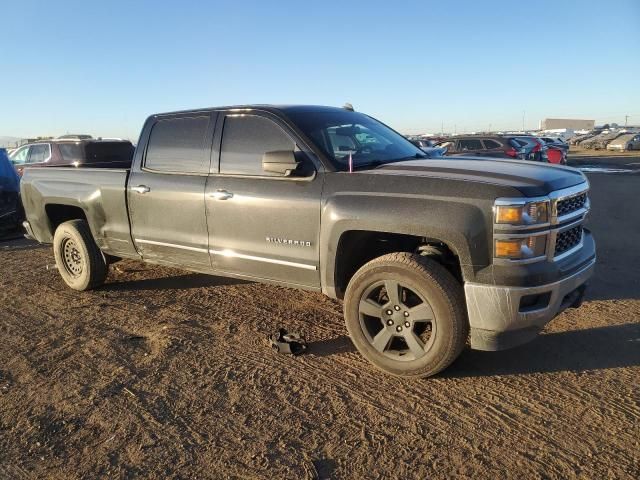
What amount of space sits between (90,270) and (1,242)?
4799 millimetres

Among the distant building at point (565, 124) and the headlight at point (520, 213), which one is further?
the distant building at point (565, 124)

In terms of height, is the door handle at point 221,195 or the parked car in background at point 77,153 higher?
the parked car in background at point 77,153

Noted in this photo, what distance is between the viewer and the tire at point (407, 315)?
3203 millimetres

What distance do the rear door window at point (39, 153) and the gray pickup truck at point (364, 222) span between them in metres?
9.22

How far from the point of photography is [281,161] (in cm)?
369

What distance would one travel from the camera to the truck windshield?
13.0 feet

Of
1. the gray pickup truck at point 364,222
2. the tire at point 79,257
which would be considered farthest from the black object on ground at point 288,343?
the tire at point 79,257

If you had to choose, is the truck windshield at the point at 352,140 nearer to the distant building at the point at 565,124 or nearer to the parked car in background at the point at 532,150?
the parked car in background at the point at 532,150

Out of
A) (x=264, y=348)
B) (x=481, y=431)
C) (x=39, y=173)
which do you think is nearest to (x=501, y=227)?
(x=481, y=431)

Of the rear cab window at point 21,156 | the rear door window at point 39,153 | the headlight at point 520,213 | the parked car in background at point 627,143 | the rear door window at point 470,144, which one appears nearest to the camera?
the headlight at point 520,213

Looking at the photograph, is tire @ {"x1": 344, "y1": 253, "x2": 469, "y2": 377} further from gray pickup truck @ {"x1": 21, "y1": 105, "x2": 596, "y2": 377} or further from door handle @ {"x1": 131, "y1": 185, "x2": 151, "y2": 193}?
door handle @ {"x1": 131, "y1": 185, "x2": 151, "y2": 193}

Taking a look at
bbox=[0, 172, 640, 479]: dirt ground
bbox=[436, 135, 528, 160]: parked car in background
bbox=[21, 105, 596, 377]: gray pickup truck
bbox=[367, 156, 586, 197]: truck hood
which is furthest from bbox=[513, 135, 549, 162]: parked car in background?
bbox=[367, 156, 586, 197]: truck hood

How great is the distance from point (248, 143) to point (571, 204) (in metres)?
2.54

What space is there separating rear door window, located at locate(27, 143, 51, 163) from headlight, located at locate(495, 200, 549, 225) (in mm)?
13059
